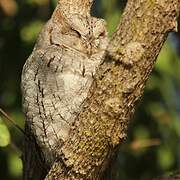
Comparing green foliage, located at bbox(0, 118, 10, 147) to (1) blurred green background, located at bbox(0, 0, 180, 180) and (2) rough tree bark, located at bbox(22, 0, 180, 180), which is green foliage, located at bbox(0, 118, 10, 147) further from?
(1) blurred green background, located at bbox(0, 0, 180, 180)

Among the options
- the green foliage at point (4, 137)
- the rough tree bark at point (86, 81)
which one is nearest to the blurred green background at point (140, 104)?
the rough tree bark at point (86, 81)

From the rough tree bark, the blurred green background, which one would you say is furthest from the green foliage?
the blurred green background

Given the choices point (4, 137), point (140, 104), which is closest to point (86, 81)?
point (4, 137)

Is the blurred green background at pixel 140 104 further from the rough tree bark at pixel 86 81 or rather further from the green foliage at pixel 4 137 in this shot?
the green foliage at pixel 4 137

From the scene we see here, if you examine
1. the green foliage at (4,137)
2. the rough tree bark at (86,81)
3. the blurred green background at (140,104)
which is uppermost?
the rough tree bark at (86,81)

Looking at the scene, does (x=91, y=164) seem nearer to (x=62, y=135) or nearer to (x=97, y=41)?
(x=62, y=135)

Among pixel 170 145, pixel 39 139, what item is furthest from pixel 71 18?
pixel 170 145

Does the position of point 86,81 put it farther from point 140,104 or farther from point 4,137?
point 140,104
